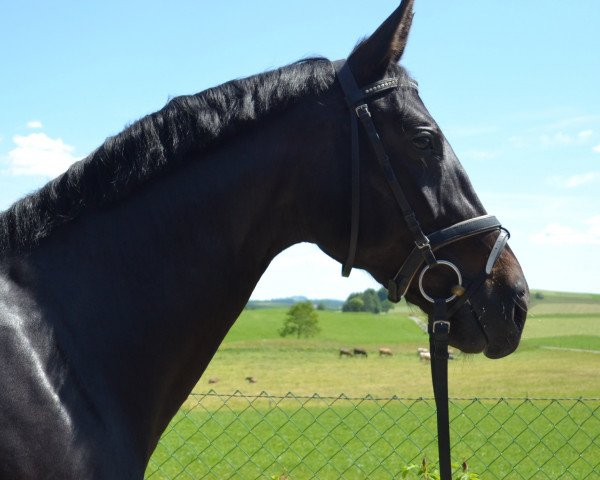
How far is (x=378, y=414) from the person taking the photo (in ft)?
97.6

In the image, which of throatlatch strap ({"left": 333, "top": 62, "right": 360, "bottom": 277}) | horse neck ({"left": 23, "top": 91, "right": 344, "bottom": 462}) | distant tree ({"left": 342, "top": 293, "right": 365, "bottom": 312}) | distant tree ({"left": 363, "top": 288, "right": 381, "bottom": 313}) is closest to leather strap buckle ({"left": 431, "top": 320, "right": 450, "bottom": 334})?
throatlatch strap ({"left": 333, "top": 62, "right": 360, "bottom": 277})

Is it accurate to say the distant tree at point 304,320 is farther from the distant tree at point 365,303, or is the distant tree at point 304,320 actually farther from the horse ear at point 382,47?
the horse ear at point 382,47

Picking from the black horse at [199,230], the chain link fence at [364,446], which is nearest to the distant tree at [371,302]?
the chain link fence at [364,446]

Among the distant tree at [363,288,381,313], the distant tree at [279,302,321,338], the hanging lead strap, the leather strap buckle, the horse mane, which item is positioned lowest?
the distant tree at [363,288,381,313]

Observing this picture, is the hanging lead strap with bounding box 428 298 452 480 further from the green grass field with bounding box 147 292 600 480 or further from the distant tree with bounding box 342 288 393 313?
the distant tree with bounding box 342 288 393 313

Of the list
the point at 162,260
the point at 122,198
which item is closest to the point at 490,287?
the point at 162,260

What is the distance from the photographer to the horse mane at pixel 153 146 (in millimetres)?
2354

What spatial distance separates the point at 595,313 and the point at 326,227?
347 ft

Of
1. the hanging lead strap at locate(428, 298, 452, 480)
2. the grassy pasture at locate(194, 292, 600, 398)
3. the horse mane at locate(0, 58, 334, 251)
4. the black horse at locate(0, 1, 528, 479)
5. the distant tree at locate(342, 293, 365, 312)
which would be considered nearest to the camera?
the black horse at locate(0, 1, 528, 479)

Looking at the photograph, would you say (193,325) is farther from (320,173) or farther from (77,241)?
(320,173)

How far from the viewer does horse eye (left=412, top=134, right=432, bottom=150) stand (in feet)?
8.38

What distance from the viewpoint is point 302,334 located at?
82625mm

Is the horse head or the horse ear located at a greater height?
the horse ear

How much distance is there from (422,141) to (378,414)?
1124 inches
